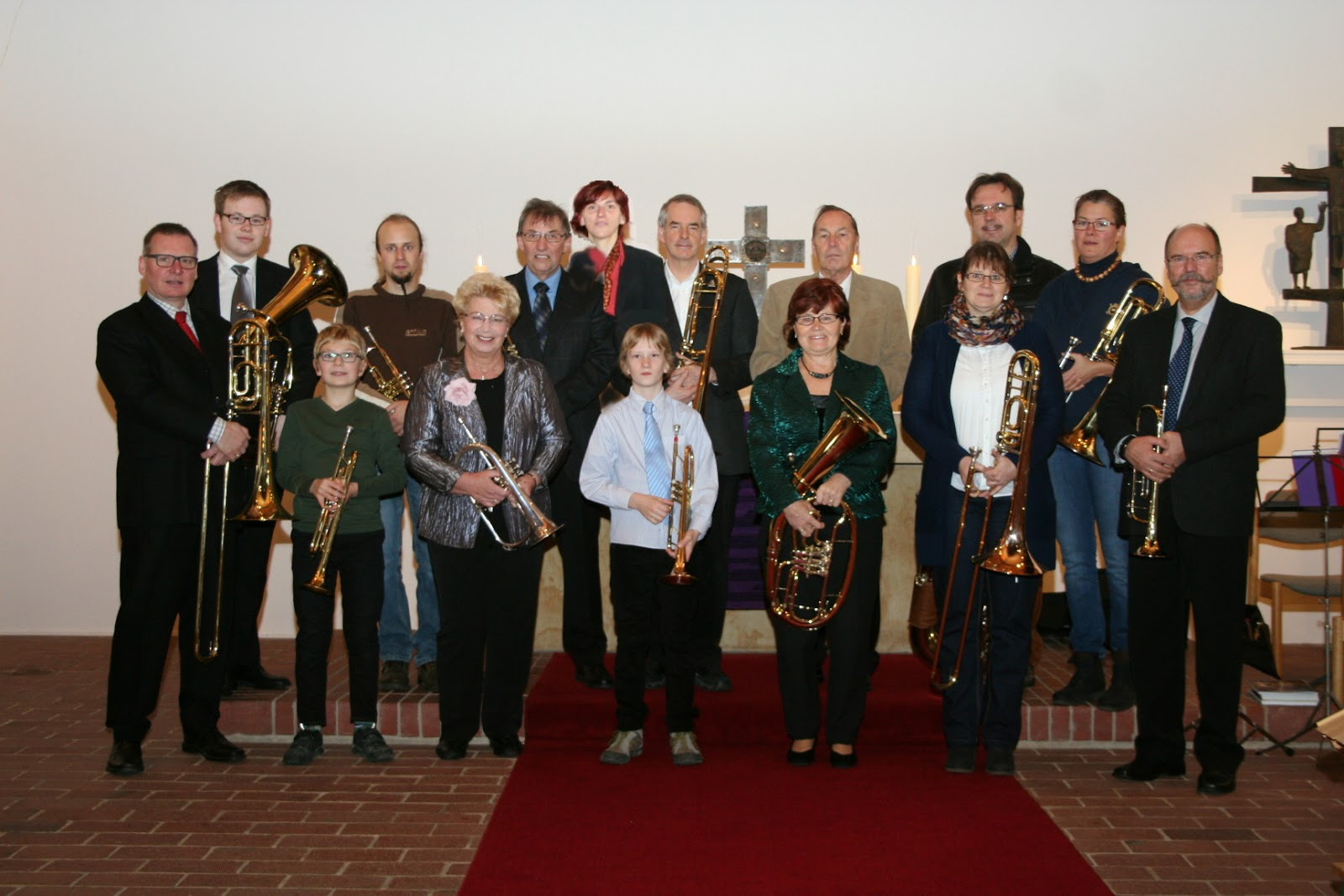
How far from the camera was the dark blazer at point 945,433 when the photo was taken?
13.5ft

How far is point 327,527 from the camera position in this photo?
14.1ft

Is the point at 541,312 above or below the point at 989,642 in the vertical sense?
above

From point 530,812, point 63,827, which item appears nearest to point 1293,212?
point 530,812

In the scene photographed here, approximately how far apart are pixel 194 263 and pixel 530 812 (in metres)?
2.37

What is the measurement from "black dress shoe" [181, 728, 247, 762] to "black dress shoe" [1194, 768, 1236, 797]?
3.47 metres

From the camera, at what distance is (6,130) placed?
21.6 feet

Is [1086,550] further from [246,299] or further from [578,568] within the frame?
[246,299]

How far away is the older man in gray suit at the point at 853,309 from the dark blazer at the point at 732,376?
0.28 ft

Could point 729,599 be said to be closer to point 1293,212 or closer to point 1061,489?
point 1061,489

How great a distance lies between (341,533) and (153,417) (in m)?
0.78

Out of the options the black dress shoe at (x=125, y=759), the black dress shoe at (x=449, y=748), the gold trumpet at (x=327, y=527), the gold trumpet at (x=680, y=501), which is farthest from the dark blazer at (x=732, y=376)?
the black dress shoe at (x=125, y=759)

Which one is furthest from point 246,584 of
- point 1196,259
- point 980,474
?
point 1196,259

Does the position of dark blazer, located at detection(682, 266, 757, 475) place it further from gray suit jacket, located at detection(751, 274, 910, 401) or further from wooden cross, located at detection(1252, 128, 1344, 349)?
wooden cross, located at detection(1252, 128, 1344, 349)

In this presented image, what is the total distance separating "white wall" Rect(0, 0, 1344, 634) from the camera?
6.50m
